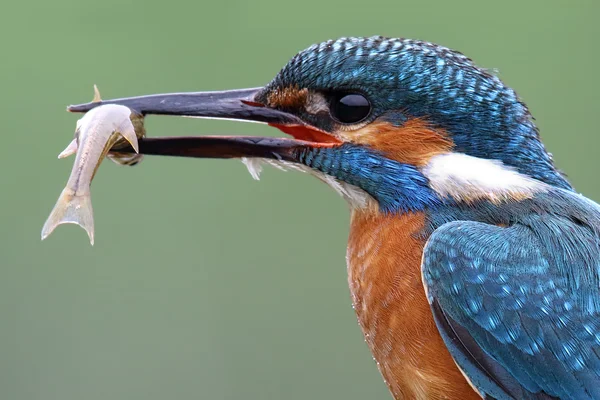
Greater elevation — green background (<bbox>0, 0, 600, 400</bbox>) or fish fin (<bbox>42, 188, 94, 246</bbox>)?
fish fin (<bbox>42, 188, 94, 246</bbox>)

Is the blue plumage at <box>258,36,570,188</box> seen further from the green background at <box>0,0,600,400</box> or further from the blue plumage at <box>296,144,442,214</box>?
the green background at <box>0,0,600,400</box>

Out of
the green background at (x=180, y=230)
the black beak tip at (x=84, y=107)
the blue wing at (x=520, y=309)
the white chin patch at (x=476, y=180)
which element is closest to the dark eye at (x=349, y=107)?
the white chin patch at (x=476, y=180)

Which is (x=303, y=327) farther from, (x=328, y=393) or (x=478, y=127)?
(x=478, y=127)

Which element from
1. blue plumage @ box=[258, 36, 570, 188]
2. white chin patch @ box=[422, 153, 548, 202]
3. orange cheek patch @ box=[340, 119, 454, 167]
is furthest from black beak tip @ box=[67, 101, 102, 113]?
white chin patch @ box=[422, 153, 548, 202]

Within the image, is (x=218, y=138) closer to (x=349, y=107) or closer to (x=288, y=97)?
(x=288, y=97)

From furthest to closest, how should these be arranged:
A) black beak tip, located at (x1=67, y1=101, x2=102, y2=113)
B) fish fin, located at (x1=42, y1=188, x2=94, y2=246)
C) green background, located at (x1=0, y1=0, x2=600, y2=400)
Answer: green background, located at (x1=0, y1=0, x2=600, y2=400) → black beak tip, located at (x1=67, y1=101, x2=102, y2=113) → fish fin, located at (x1=42, y1=188, x2=94, y2=246)

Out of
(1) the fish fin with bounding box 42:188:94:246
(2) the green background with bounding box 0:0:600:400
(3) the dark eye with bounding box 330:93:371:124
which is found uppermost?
(3) the dark eye with bounding box 330:93:371:124

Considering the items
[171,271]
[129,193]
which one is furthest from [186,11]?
[171,271]
